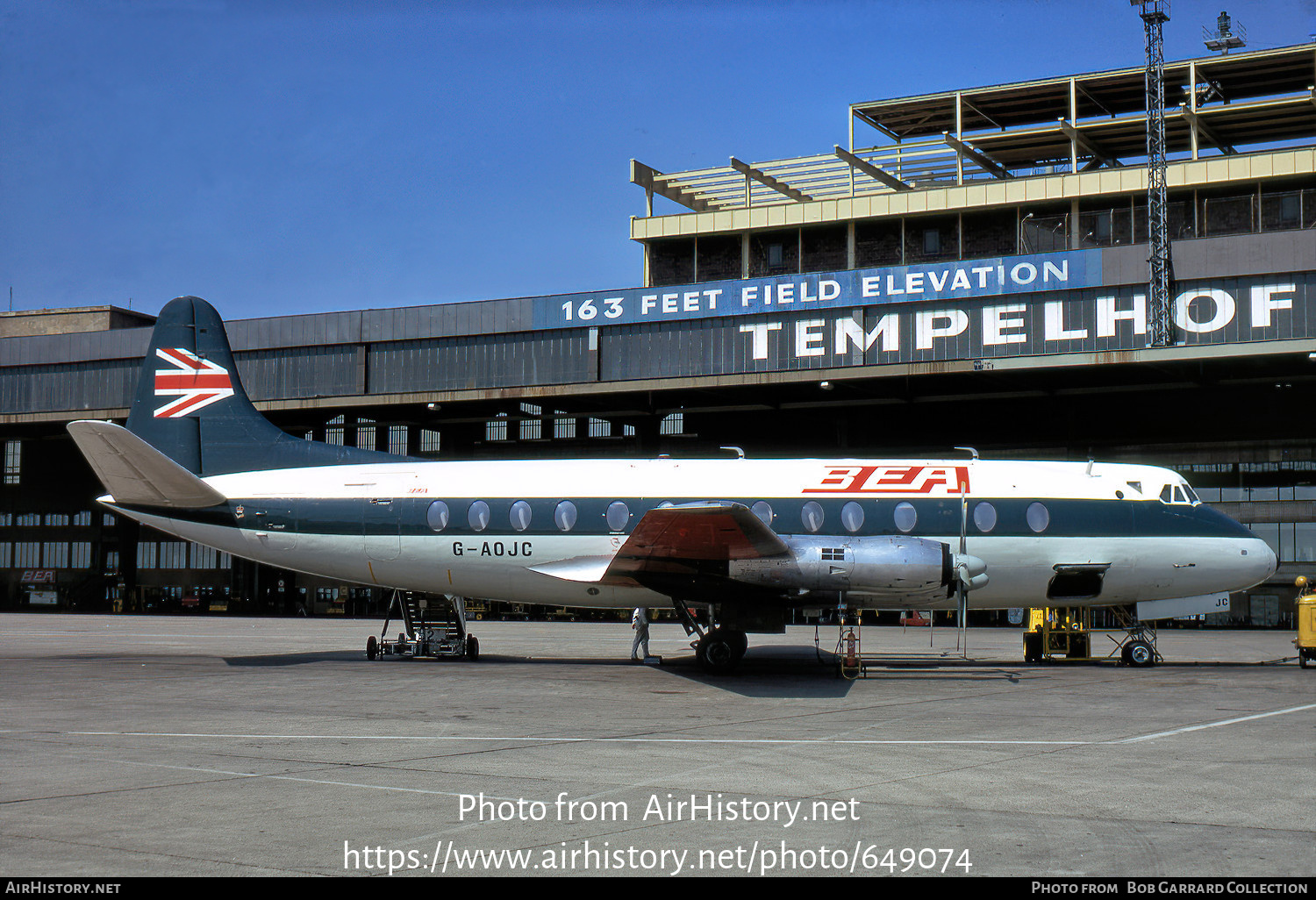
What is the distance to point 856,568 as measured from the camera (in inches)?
773

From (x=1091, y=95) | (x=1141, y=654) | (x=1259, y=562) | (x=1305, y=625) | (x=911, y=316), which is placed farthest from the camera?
(x=1091, y=95)

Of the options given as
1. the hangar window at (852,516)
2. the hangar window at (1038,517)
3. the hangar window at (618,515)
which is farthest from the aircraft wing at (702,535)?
the hangar window at (1038,517)

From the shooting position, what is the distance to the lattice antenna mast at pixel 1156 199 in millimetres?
39750

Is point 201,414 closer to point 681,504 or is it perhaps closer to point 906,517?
point 681,504

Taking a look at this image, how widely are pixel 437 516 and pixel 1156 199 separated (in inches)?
1355

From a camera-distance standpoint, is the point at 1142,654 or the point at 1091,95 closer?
the point at 1142,654

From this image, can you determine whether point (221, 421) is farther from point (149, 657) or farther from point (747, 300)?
point (747, 300)

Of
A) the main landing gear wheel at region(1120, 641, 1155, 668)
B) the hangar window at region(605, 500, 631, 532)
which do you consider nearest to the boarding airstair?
the hangar window at region(605, 500, 631, 532)

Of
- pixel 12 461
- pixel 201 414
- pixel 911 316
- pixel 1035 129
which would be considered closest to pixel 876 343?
pixel 911 316

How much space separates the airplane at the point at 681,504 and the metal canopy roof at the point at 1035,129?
34.3 metres

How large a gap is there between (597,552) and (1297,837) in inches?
618

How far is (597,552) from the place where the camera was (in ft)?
73.8

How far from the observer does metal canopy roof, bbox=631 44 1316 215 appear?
52.5m

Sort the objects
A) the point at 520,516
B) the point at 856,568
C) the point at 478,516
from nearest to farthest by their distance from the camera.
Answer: the point at 856,568, the point at 520,516, the point at 478,516
